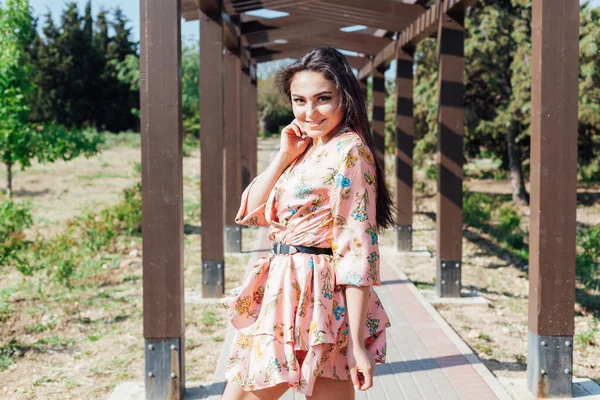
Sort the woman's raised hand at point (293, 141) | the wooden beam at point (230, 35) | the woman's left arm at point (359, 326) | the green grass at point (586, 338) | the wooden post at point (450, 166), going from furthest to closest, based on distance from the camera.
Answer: the wooden beam at point (230, 35) < the wooden post at point (450, 166) < the green grass at point (586, 338) < the woman's raised hand at point (293, 141) < the woman's left arm at point (359, 326)

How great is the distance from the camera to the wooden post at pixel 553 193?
148 inches

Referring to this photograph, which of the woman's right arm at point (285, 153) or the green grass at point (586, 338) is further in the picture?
the green grass at point (586, 338)

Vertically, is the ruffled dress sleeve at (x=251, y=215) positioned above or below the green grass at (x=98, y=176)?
below

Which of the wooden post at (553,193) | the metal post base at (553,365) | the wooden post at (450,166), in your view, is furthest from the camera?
the wooden post at (450,166)

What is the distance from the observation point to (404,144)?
9617 mm

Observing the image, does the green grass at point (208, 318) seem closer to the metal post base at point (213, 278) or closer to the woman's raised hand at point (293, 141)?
the metal post base at point (213, 278)

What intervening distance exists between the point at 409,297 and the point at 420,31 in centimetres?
293

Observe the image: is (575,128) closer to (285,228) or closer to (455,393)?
(455,393)

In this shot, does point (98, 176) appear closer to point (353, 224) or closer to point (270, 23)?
point (270, 23)

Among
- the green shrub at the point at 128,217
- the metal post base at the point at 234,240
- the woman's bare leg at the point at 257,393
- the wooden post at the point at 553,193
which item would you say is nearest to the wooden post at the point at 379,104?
the metal post base at the point at 234,240

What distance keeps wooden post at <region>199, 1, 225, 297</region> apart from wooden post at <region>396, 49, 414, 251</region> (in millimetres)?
3330

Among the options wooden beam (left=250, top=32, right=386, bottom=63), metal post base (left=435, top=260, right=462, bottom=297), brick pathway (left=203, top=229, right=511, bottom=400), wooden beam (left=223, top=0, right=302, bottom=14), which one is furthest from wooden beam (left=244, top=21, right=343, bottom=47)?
brick pathway (left=203, top=229, right=511, bottom=400)

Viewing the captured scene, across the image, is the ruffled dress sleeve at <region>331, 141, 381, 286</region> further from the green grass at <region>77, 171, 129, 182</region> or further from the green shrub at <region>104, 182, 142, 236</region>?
the green grass at <region>77, 171, 129, 182</region>

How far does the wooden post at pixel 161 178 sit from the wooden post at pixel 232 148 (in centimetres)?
570
